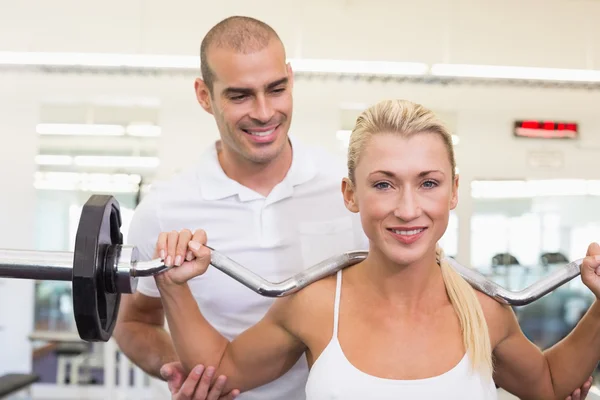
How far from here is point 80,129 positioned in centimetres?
597

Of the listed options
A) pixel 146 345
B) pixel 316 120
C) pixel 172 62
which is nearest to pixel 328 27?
pixel 316 120

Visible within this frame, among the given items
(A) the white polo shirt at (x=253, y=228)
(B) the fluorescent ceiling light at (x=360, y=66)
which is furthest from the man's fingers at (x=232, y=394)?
(B) the fluorescent ceiling light at (x=360, y=66)

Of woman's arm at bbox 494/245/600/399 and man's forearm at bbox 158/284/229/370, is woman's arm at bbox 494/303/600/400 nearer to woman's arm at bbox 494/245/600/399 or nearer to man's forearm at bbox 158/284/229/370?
woman's arm at bbox 494/245/600/399

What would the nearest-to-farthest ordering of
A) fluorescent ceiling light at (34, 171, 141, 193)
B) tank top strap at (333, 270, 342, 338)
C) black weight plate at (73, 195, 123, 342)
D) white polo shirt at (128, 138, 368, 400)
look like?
black weight plate at (73, 195, 123, 342) < tank top strap at (333, 270, 342, 338) < white polo shirt at (128, 138, 368, 400) < fluorescent ceiling light at (34, 171, 141, 193)

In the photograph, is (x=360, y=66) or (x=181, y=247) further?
(x=360, y=66)

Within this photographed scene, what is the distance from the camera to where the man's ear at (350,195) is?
49.7 inches

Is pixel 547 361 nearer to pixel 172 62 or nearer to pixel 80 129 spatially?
pixel 172 62

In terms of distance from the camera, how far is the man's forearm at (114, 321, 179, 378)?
5.37ft

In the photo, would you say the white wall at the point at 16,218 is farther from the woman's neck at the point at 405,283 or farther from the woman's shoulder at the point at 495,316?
the woman's shoulder at the point at 495,316

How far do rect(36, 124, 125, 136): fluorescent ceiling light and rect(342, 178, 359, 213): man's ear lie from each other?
16.6ft

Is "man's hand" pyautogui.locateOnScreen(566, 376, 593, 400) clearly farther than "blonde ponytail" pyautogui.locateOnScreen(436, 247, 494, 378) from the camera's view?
Yes

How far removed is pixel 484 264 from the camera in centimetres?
589

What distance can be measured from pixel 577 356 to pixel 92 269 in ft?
3.13

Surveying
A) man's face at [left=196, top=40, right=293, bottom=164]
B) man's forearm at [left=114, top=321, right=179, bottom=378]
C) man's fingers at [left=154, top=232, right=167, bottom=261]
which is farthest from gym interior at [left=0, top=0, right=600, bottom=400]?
man's fingers at [left=154, top=232, right=167, bottom=261]
